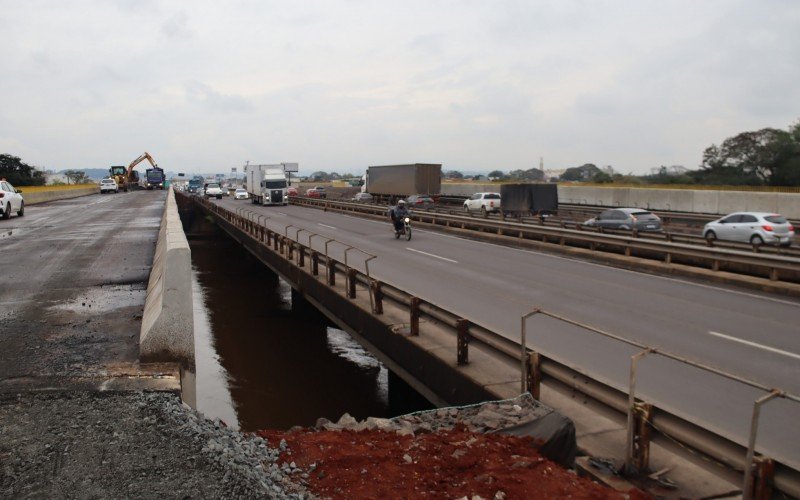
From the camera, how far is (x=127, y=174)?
105812 millimetres

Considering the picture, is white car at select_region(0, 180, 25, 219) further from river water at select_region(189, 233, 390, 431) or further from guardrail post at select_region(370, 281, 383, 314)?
guardrail post at select_region(370, 281, 383, 314)

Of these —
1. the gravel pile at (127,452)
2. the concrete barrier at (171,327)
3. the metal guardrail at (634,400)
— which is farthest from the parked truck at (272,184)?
the gravel pile at (127,452)

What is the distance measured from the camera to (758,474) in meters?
4.49

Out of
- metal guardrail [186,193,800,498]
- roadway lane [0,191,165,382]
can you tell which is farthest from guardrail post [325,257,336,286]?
metal guardrail [186,193,800,498]

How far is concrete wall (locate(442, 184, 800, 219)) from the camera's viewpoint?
36.8 m

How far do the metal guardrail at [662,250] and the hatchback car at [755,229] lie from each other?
10.8ft

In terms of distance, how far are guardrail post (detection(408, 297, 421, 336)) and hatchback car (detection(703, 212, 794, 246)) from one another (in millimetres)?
17638

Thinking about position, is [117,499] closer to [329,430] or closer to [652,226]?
[329,430]

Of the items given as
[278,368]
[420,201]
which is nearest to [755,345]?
[278,368]

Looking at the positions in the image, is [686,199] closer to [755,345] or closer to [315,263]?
[315,263]

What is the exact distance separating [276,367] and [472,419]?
40.8 feet

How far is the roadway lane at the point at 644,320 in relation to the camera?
26.3 feet

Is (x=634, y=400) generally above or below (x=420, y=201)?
above

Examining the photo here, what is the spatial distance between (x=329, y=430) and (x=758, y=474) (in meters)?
4.16
